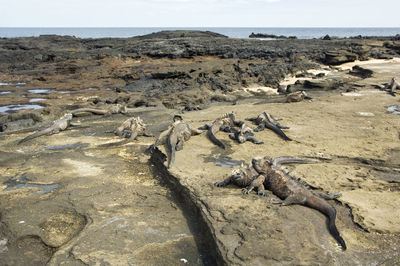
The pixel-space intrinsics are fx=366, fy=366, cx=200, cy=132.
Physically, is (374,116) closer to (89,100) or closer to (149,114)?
(149,114)

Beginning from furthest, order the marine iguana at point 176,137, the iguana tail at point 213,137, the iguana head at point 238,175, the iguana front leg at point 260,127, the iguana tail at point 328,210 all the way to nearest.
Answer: the iguana front leg at point 260,127 → the iguana tail at point 213,137 → the marine iguana at point 176,137 → the iguana head at point 238,175 → the iguana tail at point 328,210

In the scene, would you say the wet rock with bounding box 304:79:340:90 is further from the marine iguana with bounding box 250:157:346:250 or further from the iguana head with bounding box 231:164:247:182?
the iguana head with bounding box 231:164:247:182

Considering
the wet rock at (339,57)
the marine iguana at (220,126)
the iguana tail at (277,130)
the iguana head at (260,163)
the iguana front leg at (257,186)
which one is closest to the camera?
the iguana front leg at (257,186)

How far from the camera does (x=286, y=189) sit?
18.5ft

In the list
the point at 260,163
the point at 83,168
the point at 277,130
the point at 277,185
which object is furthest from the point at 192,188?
the point at 277,130

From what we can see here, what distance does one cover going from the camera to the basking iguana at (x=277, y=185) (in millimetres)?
5289

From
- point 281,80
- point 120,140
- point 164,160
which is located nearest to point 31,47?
point 281,80

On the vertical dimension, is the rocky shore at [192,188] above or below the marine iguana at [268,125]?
below

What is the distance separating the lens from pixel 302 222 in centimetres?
489

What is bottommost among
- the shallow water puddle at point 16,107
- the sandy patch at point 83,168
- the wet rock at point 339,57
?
the shallow water puddle at point 16,107

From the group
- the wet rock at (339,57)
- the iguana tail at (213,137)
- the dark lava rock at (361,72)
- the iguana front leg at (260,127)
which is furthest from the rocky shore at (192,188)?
the wet rock at (339,57)

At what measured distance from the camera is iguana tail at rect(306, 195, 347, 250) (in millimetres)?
4530

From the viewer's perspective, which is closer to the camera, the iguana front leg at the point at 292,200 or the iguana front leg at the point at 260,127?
the iguana front leg at the point at 292,200

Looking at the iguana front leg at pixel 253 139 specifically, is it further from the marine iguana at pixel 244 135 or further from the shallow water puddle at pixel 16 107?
the shallow water puddle at pixel 16 107
